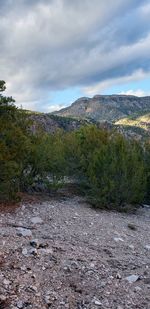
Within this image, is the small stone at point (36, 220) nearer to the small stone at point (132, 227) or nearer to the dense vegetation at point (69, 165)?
the dense vegetation at point (69, 165)

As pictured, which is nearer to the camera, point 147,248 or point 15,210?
point 147,248

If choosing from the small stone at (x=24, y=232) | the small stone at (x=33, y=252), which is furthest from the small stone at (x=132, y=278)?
the small stone at (x=24, y=232)

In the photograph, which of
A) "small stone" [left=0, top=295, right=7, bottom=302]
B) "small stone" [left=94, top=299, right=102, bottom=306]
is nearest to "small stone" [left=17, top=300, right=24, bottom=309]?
"small stone" [left=0, top=295, right=7, bottom=302]

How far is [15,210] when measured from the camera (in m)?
14.3

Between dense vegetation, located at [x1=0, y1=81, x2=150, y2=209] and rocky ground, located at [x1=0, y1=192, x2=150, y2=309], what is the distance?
2909 mm

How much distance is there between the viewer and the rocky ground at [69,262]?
298 inches

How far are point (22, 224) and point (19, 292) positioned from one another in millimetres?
5014

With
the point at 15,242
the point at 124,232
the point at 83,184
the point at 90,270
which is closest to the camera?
the point at 90,270

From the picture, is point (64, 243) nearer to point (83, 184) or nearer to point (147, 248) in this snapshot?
point (147, 248)

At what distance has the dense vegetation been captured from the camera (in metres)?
15.8

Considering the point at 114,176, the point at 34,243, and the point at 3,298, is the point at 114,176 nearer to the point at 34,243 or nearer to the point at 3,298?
the point at 34,243

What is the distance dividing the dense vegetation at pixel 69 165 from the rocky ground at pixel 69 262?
2909mm

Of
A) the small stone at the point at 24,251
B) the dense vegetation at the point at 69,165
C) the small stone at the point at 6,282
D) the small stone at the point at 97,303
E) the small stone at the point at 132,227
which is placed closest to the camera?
the small stone at the point at 97,303

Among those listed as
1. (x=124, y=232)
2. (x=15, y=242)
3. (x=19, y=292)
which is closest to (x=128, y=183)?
(x=124, y=232)
